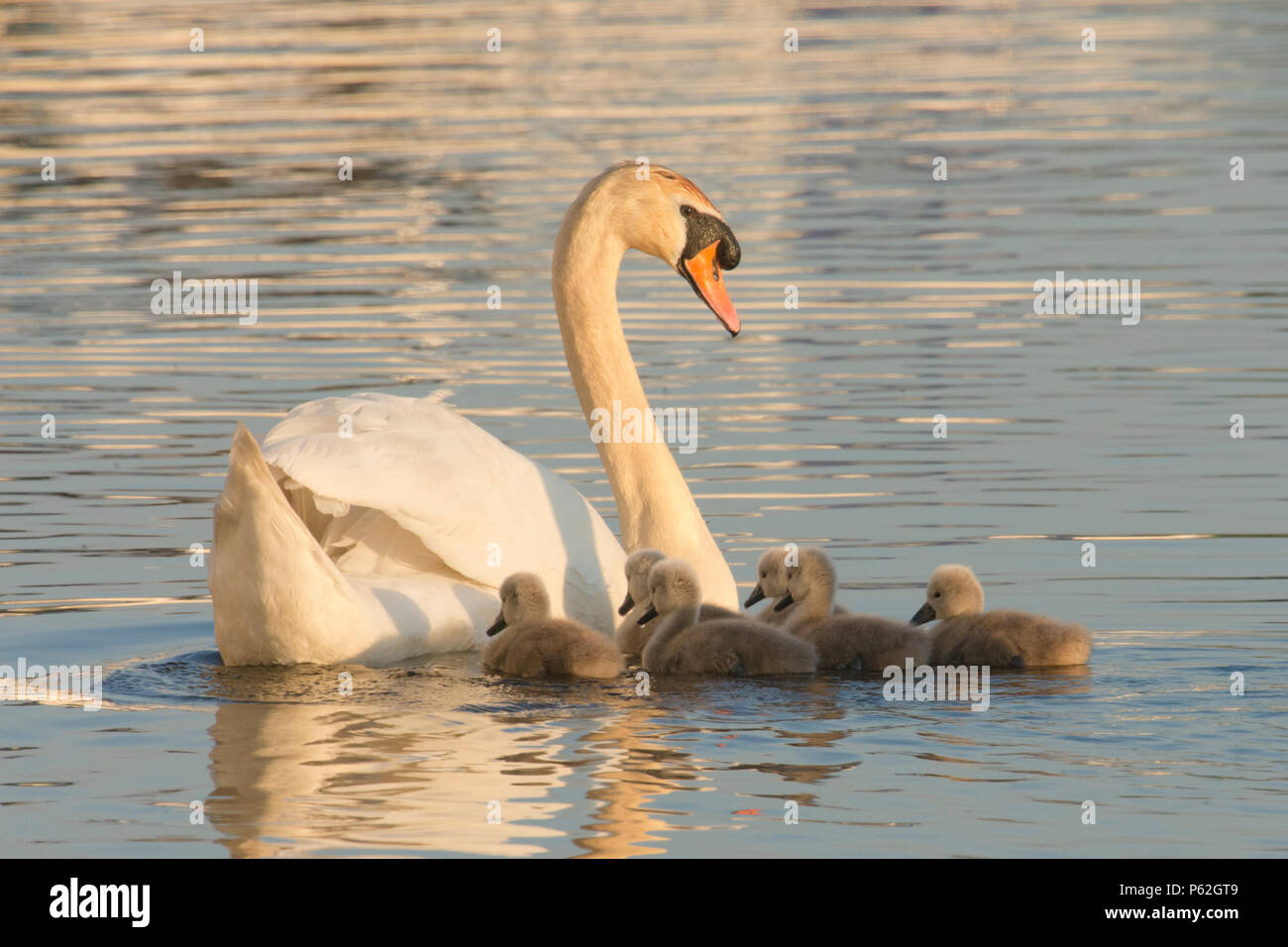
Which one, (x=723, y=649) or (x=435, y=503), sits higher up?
(x=435, y=503)

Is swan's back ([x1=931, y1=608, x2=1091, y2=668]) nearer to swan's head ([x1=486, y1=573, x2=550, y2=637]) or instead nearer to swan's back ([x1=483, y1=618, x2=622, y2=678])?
swan's back ([x1=483, y1=618, x2=622, y2=678])

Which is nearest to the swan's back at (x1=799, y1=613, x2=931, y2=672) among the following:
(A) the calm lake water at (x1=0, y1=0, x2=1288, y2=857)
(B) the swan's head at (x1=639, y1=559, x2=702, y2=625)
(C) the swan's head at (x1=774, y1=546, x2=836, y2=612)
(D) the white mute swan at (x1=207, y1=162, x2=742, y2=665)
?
(C) the swan's head at (x1=774, y1=546, x2=836, y2=612)

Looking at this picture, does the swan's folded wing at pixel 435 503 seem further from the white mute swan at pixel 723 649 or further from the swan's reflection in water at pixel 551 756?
the white mute swan at pixel 723 649

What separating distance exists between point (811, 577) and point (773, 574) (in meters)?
0.22

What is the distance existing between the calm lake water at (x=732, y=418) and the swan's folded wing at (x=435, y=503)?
50cm

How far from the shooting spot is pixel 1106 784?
7098mm

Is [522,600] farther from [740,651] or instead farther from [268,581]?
[268,581]

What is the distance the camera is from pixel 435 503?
9.02m

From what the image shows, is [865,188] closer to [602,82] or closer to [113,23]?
[602,82]

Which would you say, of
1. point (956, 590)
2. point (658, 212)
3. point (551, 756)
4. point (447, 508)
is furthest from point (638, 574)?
point (658, 212)

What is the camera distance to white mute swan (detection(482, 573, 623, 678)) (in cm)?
880

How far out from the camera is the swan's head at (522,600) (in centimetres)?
894
